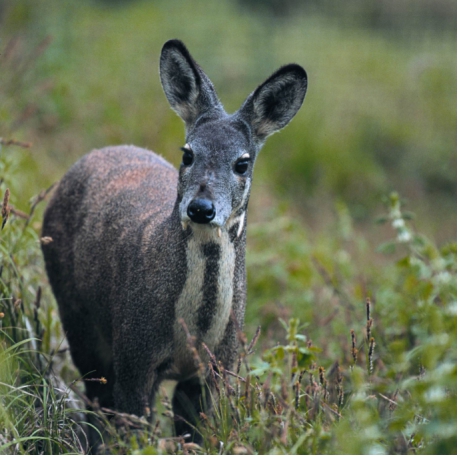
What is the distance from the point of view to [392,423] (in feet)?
10.6

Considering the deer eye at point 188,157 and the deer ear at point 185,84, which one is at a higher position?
the deer ear at point 185,84

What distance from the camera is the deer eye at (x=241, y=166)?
454cm

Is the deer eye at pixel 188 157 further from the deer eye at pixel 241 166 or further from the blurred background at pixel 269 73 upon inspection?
the blurred background at pixel 269 73

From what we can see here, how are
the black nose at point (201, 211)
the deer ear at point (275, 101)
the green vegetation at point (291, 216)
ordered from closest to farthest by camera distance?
the green vegetation at point (291, 216) < the black nose at point (201, 211) < the deer ear at point (275, 101)

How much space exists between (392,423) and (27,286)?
131 inches

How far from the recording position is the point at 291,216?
35.3 feet

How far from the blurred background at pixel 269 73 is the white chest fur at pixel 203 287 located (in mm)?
3676

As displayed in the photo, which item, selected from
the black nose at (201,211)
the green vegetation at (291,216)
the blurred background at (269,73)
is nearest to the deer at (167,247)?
the black nose at (201,211)

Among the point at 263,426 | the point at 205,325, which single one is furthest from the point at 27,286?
the point at 263,426

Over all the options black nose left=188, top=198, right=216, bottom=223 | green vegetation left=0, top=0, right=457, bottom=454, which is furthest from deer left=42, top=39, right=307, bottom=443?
green vegetation left=0, top=0, right=457, bottom=454

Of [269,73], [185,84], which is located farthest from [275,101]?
[269,73]

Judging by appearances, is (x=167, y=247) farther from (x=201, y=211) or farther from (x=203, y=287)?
(x=201, y=211)

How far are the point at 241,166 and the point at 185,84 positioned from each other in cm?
79

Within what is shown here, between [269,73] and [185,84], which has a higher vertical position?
[269,73]
